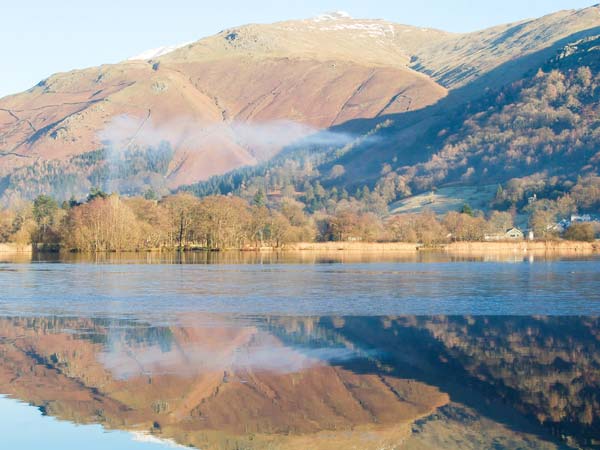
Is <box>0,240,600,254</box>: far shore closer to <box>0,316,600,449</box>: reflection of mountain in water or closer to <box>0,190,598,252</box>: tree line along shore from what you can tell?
<box>0,190,598,252</box>: tree line along shore

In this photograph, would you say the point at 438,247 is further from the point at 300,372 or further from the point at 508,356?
the point at 300,372

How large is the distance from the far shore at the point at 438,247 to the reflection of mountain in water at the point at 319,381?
4377 inches

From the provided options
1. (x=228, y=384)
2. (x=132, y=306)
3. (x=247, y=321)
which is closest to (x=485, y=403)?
(x=228, y=384)

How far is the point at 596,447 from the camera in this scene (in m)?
19.0

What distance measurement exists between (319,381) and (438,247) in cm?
14350

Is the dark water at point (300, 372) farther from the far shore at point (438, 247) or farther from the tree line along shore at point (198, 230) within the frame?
the far shore at point (438, 247)

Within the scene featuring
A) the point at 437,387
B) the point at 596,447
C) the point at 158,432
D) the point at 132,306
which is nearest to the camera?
the point at 596,447

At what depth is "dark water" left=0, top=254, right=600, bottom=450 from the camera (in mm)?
20703

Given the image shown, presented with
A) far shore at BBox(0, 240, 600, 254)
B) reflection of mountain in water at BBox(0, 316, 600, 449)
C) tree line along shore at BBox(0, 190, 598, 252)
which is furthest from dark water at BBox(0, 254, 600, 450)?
far shore at BBox(0, 240, 600, 254)

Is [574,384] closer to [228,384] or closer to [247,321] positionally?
[228,384]

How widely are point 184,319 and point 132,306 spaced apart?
22.9 feet

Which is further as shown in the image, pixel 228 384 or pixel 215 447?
pixel 228 384

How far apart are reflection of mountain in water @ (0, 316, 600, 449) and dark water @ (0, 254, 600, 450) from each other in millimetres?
69

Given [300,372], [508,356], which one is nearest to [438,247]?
[508,356]
